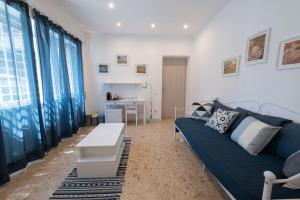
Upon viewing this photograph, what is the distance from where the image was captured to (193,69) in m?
4.69

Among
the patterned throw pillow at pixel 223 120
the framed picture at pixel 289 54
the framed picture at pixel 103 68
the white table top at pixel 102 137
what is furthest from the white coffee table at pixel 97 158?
the framed picture at pixel 103 68

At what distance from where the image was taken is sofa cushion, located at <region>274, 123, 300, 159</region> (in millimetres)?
1401

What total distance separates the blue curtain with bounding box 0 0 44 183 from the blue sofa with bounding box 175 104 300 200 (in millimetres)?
2385

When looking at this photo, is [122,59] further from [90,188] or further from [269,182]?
[269,182]

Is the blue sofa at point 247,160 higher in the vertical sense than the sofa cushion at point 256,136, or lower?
lower

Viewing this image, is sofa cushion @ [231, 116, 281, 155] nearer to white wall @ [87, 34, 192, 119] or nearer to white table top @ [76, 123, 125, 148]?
white table top @ [76, 123, 125, 148]

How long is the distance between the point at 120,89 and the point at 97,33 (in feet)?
6.03

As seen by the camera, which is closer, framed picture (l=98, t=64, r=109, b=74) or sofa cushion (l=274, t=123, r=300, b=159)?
sofa cushion (l=274, t=123, r=300, b=159)

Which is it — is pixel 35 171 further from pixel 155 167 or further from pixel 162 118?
pixel 162 118

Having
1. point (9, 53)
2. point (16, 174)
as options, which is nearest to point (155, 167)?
point (16, 174)

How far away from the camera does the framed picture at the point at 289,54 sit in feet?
5.23

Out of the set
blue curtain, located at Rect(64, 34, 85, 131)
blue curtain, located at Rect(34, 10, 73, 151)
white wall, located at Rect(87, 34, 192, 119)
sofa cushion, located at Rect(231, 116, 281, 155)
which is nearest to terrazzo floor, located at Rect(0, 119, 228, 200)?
blue curtain, located at Rect(34, 10, 73, 151)

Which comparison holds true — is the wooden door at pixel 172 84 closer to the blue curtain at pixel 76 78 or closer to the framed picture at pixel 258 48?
the blue curtain at pixel 76 78

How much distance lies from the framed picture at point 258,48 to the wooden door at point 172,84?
2807mm
